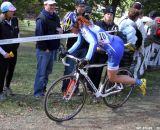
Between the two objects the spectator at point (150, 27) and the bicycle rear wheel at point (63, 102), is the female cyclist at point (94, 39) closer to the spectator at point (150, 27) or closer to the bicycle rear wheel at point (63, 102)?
the bicycle rear wheel at point (63, 102)

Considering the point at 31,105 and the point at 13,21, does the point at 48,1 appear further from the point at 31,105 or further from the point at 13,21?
the point at 31,105

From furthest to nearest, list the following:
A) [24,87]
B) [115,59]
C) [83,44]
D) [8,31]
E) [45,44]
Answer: [24,87], [83,44], [45,44], [8,31], [115,59]

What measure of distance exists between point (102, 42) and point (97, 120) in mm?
1384

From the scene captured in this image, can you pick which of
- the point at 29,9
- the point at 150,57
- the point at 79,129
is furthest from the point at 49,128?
the point at 29,9

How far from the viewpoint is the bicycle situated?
6512 millimetres

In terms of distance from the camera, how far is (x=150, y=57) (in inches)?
485

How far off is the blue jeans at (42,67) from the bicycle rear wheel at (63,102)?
0.78 m

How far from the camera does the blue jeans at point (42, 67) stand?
7.63 meters

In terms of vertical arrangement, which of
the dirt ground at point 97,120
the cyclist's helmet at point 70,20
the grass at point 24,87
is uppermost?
the cyclist's helmet at point 70,20

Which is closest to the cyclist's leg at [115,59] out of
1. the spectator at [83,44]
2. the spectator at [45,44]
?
the spectator at [83,44]

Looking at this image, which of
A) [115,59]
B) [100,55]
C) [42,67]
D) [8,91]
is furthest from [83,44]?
[8,91]

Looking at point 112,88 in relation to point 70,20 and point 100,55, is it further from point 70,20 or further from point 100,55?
point 70,20

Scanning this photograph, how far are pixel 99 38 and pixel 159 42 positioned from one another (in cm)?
649

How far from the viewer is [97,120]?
6.69 metres
